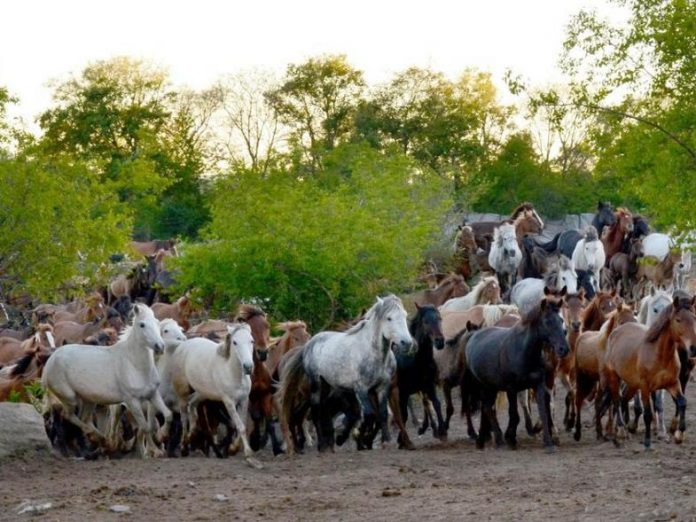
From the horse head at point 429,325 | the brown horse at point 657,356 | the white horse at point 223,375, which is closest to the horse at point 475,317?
the horse head at point 429,325

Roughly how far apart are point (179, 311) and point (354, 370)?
36.0 feet

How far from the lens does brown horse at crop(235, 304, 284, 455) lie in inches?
754

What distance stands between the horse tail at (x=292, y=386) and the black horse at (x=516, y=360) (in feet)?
6.82

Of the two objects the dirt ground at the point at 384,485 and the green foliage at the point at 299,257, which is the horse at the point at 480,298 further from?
the dirt ground at the point at 384,485

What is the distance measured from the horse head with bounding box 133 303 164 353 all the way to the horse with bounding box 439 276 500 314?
7470 millimetres

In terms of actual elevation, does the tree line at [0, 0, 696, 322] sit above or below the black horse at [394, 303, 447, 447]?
above

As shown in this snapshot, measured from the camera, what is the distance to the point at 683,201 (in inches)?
663

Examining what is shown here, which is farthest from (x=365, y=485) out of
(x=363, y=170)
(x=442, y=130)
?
(x=442, y=130)

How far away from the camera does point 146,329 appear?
1864 cm

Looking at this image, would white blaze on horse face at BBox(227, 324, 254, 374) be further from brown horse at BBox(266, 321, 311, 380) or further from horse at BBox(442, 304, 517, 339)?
horse at BBox(442, 304, 517, 339)

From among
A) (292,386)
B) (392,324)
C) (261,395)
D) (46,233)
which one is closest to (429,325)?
(392,324)

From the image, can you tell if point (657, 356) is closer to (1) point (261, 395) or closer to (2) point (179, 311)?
(1) point (261, 395)

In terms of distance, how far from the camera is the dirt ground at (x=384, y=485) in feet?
43.1

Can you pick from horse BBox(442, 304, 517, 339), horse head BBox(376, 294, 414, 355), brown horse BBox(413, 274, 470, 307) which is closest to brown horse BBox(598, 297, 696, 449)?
horse head BBox(376, 294, 414, 355)
